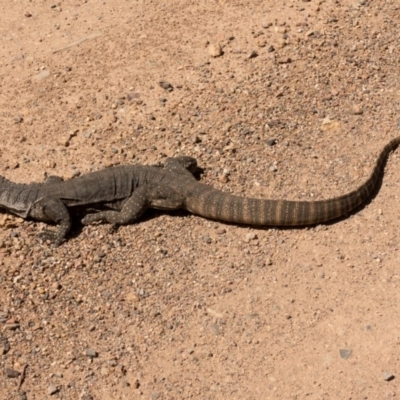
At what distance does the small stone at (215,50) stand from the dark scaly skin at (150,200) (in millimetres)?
2347

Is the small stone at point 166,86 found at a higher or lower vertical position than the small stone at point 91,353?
higher

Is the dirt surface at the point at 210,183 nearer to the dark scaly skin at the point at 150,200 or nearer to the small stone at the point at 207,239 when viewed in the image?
the small stone at the point at 207,239

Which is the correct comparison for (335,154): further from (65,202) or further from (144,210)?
(65,202)

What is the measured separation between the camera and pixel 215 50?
998 cm

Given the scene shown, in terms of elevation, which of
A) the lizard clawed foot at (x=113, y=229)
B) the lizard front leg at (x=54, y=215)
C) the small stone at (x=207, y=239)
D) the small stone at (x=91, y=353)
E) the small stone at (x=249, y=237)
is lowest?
the small stone at (x=91, y=353)

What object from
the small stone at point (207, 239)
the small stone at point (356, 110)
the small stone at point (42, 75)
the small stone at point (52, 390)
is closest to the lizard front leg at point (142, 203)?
the small stone at point (207, 239)

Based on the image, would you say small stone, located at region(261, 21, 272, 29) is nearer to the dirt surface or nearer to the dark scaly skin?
the dirt surface

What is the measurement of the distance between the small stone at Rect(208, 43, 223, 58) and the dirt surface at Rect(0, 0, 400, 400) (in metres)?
0.02

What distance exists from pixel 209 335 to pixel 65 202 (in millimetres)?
2604

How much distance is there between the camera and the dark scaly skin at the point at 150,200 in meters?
7.55

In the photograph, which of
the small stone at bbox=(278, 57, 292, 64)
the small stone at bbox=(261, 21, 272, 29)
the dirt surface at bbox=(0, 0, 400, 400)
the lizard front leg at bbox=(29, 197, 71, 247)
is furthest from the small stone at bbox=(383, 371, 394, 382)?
the small stone at bbox=(261, 21, 272, 29)

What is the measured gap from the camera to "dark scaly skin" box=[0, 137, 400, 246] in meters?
7.55

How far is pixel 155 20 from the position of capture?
35.3 feet

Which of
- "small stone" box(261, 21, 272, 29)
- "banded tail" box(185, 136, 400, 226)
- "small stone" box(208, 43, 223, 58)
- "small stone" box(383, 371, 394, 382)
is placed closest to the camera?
"small stone" box(383, 371, 394, 382)
